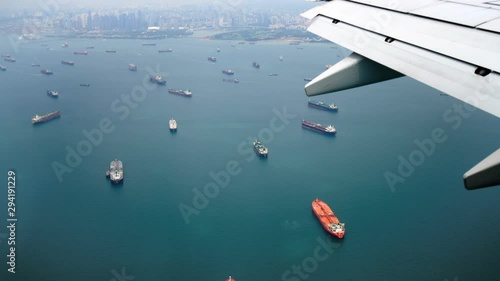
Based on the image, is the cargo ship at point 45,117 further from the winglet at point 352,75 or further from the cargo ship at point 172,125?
the winglet at point 352,75

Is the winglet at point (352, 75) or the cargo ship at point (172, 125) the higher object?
the winglet at point (352, 75)

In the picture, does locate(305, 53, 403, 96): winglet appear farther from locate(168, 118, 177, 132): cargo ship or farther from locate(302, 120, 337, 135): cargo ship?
locate(168, 118, 177, 132): cargo ship

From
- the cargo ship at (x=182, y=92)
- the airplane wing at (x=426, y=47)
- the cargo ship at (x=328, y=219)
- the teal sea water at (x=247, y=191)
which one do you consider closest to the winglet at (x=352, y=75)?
the airplane wing at (x=426, y=47)

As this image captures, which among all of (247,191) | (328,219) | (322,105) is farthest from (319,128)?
(328,219)

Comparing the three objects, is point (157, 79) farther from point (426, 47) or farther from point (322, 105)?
point (426, 47)

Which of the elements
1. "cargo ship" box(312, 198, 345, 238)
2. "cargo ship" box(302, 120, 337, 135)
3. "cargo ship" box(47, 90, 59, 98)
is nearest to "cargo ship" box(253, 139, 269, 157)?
"cargo ship" box(302, 120, 337, 135)
